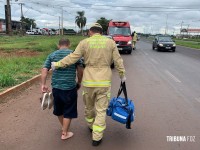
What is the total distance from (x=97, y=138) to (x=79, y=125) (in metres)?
1.03

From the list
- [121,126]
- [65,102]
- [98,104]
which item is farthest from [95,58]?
[121,126]

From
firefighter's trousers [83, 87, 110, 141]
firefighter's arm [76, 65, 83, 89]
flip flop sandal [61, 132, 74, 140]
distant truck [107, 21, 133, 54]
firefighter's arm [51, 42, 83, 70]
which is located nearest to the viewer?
firefighter's arm [51, 42, 83, 70]

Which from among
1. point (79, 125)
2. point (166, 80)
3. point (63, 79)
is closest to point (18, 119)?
point (79, 125)

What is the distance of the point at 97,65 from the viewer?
4.32 metres

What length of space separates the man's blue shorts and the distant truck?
18.4 meters

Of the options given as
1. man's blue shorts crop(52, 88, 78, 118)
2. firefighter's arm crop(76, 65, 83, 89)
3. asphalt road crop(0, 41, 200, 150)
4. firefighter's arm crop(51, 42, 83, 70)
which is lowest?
asphalt road crop(0, 41, 200, 150)

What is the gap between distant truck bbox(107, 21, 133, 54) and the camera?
2274cm

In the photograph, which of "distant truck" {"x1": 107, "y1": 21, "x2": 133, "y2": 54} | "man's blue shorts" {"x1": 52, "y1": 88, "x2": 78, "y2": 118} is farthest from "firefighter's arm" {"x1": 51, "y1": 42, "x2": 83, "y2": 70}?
"distant truck" {"x1": 107, "y1": 21, "x2": 133, "y2": 54}

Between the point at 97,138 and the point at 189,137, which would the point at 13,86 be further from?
the point at 189,137

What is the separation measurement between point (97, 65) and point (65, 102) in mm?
776

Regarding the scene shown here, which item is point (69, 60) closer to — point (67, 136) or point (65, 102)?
point (65, 102)

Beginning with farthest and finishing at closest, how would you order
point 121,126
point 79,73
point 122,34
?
point 122,34 < point 121,126 < point 79,73

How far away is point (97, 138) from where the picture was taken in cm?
436

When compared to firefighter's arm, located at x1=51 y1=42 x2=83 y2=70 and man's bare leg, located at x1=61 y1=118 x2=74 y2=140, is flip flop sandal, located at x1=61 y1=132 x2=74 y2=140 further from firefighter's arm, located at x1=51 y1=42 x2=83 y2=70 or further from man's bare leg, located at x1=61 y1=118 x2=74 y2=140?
firefighter's arm, located at x1=51 y1=42 x2=83 y2=70
